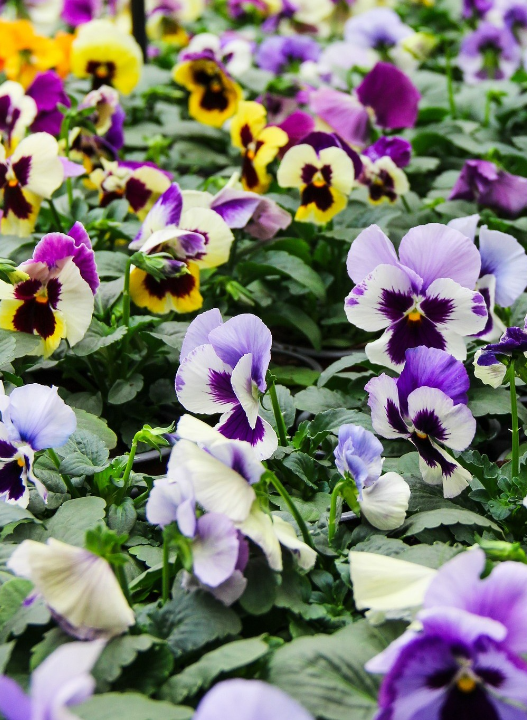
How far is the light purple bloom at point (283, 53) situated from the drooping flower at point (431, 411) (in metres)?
1.89

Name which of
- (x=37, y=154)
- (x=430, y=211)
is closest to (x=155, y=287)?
(x=37, y=154)

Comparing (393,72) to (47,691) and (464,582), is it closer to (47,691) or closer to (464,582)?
(464,582)

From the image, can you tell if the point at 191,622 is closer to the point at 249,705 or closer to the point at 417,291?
the point at 249,705

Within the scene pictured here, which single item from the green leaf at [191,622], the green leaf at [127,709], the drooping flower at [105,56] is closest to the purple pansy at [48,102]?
the drooping flower at [105,56]

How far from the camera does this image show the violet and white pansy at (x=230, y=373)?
88 centimetres

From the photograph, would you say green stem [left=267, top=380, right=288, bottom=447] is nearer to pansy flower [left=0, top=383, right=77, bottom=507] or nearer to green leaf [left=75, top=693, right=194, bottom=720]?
pansy flower [left=0, top=383, right=77, bottom=507]

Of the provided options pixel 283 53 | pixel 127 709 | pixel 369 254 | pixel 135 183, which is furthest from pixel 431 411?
pixel 283 53

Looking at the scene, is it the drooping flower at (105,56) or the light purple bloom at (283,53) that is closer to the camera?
the drooping flower at (105,56)

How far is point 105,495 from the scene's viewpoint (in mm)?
978

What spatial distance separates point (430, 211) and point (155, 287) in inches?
26.1

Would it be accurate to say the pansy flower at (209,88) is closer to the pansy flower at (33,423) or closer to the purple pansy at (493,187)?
the purple pansy at (493,187)

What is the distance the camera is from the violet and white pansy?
881 mm

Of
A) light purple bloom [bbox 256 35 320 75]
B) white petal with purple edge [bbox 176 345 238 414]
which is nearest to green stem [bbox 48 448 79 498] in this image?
white petal with purple edge [bbox 176 345 238 414]

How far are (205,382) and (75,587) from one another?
28 centimetres
